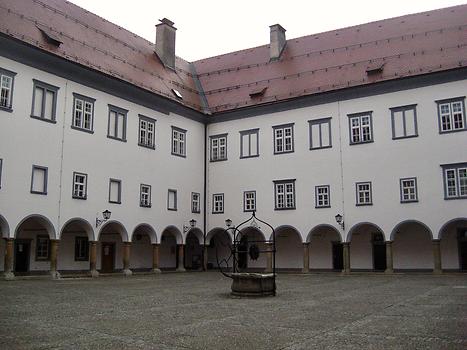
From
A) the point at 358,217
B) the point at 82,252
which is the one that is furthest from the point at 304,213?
the point at 82,252

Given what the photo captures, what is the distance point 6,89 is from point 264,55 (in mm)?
18272

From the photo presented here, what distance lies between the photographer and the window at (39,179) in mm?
22906

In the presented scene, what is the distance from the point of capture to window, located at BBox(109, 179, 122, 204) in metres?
26.9

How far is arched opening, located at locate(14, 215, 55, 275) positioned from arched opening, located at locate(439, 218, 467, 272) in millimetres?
19788

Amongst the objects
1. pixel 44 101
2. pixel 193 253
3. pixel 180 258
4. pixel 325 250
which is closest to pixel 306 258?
pixel 325 250

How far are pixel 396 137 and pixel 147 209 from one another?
1353 cm

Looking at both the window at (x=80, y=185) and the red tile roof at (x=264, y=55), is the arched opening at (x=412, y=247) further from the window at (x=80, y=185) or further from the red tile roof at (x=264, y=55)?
the window at (x=80, y=185)

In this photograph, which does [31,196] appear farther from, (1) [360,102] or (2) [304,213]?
(1) [360,102]

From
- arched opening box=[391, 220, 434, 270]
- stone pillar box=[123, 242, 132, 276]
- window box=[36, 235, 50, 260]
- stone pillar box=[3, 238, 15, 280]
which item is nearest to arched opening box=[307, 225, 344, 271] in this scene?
arched opening box=[391, 220, 434, 270]

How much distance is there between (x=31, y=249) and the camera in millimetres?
26500

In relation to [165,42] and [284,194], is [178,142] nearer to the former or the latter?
[284,194]

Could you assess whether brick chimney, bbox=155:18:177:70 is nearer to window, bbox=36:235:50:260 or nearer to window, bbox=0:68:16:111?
window, bbox=0:68:16:111

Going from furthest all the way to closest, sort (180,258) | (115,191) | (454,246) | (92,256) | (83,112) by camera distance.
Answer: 1. (180,258)
2. (454,246)
3. (115,191)
4. (92,256)
5. (83,112)

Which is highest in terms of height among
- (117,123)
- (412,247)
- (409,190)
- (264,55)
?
(264,55)
